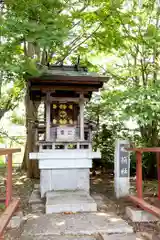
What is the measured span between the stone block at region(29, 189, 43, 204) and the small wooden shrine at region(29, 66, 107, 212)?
19 centimetres

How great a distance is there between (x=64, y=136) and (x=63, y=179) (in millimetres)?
1099

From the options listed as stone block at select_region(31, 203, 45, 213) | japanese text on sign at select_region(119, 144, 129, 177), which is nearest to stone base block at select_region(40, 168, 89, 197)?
stone block at select_region(31, 203, 45, 213)

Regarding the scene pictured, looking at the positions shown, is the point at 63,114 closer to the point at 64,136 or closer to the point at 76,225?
the point at 64,136

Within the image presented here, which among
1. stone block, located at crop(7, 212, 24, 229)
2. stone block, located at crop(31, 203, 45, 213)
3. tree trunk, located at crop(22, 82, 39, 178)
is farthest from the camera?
tree trunk, located at crop(22, 82, 39, 178)

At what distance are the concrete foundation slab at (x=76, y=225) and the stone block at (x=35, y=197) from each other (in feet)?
4.08

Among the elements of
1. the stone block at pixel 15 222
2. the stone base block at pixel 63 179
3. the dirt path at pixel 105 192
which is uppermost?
the stone base block at pixel 63 179

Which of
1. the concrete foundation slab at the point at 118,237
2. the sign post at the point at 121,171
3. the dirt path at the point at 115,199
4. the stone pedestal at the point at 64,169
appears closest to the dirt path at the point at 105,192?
the dirt path at the point at 115,199

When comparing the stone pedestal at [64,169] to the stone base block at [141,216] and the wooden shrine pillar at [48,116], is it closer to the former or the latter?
the wooden shrine pillar at [48,116]

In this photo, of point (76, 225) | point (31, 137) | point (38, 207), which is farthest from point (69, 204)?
point (31, 137)

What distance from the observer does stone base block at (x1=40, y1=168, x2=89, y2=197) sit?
683 cm

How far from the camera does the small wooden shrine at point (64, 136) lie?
22.2 ft

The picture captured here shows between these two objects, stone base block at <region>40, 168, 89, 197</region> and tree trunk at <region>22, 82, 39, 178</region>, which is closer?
stone base block at <region>40, 168, 89, 197</region>

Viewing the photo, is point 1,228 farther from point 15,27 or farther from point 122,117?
point 15,27

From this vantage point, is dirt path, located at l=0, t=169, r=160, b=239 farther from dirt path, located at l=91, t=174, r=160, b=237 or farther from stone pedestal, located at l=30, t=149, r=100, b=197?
stone pedestal, located at l=30, t=149, r=100, b=197
